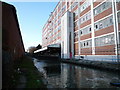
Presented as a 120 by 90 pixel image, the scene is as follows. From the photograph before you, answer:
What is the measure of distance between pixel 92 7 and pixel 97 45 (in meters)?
8.20

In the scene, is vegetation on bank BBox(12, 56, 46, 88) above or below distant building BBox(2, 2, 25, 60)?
below

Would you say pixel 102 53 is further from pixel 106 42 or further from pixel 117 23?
pixel 117 23

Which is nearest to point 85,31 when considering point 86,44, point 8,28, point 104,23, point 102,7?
point 86,44

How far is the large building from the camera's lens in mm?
19609

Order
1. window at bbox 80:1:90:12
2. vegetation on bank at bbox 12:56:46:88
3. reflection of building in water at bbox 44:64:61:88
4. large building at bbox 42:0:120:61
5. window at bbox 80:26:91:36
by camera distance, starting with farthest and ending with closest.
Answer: window at bbox 80:1:90:12 < window at bbox 80:26:91:36 < large building at bbox 42:0:120:61 < reflection of building in water at bbox 44:64:61:88 < vegetation on bank at bbox 12:56:46:88

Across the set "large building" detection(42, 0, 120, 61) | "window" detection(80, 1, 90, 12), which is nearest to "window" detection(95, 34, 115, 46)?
"large building" detection(42, 0, 120, 61)

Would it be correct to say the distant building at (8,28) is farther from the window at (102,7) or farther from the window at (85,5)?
the window at (85,5)

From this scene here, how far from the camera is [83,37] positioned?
29.2m

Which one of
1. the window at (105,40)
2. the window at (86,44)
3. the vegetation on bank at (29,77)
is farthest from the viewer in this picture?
the window at (86,44)

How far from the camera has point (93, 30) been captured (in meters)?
25.1

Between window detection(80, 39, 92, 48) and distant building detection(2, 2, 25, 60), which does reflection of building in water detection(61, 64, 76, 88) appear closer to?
distant building detection(2, 2, 25, 60)

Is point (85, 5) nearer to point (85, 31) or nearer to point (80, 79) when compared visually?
point (85, 31)

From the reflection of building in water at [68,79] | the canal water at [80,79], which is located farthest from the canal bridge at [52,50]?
the canal water at [80,79]

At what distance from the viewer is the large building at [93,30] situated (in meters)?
19.6
